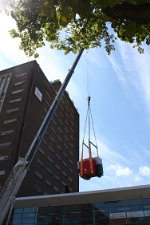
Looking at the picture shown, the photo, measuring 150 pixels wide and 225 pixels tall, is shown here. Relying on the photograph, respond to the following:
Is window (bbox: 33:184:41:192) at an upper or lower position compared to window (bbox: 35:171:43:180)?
lower

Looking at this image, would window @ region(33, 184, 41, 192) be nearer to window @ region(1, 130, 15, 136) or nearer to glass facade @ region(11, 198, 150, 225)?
glass facade @ region(11, 198, 150, 225)

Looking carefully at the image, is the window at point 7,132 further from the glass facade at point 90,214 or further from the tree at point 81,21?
the tree at point 81,21

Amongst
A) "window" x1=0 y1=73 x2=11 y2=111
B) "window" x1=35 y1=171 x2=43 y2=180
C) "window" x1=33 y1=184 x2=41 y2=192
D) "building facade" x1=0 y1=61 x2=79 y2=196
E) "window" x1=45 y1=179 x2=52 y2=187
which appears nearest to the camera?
"window" x1=33 y1=184 x2=41 y2=192

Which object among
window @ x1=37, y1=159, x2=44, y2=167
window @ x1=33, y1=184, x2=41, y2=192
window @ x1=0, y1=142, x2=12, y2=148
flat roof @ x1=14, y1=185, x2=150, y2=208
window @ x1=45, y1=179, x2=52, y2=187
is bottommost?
flat roof @ x1=14, y1=185, x2=150, y2=208

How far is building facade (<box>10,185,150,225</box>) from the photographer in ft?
93.7

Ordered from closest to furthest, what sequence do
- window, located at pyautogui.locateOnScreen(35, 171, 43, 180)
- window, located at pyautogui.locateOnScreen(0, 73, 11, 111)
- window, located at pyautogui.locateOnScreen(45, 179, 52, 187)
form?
1. window, located at pyautogui.locateOnScreen(35, 171, 43, 180)
2. window, located at pyautogui.locateOnScreen(45, 179, 52, 187)
3. window, located at pyautogui.locateOnScreen(0, 73, 11, 111)

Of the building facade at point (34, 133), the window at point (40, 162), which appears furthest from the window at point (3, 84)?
the window at point (40, 162)

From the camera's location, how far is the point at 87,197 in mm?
30828

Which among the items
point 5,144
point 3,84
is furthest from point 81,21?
point 3,84

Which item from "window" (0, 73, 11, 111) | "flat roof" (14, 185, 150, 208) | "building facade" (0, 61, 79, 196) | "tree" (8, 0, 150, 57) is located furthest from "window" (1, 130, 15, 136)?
"tree" (8, 0, 150, 57)

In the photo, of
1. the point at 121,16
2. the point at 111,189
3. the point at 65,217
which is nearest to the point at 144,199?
the point at 111,189

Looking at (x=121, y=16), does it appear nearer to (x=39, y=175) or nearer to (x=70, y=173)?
(x=39, y=175)

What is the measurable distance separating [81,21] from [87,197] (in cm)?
2332

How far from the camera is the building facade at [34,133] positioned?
43.0m
